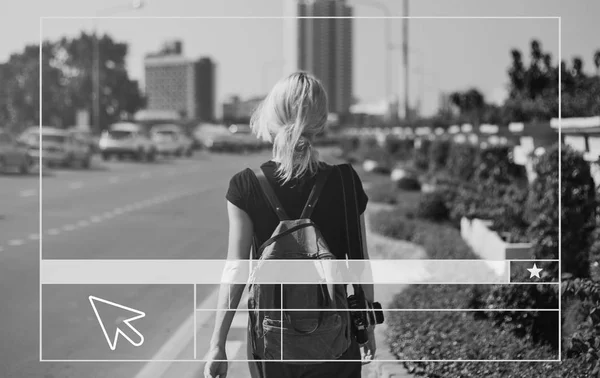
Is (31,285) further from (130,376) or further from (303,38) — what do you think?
(303,38)

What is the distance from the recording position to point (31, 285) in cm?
1080

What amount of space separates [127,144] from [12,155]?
946cm

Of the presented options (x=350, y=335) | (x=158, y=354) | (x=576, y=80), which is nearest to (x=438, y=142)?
(x=576, y=80)

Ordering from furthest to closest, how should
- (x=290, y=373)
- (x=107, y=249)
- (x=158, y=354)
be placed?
1. (x=107, y=249)
2. (x=158, y=354)
3. (x=290, y=373)

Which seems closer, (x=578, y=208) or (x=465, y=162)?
(x=578, y=208)

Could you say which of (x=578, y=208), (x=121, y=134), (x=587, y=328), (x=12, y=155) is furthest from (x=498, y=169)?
(x=121, y=134)

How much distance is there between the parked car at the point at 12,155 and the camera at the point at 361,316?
31804 mm

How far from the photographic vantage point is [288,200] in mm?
3676

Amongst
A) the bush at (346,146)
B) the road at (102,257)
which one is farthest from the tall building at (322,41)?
the bush at (346,146)

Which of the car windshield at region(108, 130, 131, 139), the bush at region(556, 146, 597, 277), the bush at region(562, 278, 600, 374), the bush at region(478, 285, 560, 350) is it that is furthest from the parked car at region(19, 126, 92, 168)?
the bush at region(562, 278, 600, 374)

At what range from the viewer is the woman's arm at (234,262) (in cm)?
369

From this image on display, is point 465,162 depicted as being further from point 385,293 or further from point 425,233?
point 385,293

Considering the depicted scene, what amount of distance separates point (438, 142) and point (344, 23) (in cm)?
1952

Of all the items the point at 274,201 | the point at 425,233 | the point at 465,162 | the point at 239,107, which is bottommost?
the point at 425,233
